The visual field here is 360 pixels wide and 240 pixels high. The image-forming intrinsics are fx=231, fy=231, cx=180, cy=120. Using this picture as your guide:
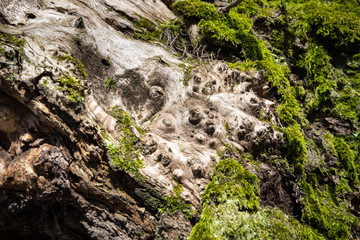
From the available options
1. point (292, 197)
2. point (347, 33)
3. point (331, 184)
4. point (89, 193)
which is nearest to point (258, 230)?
point (292, 197)

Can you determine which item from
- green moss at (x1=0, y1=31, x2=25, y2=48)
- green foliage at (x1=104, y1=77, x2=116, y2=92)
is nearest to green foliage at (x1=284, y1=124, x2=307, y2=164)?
green foliage at (x1=104, y1=77, x2=116, y2=92)

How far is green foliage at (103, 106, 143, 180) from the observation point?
2756 millimetres

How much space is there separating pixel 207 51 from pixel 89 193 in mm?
3370

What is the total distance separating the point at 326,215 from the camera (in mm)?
3570

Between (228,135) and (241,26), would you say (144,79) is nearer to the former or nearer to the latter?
(228,135)

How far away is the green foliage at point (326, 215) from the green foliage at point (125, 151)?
8.54ft

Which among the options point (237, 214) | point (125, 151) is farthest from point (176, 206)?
point (125, 151)

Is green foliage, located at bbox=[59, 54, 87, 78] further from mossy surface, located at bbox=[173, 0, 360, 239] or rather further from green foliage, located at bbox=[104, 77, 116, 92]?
mossy surface, located at bbox=[173, 0, 360, 239]

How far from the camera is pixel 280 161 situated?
11.8 feet

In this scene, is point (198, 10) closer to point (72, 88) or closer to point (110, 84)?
point (110, 84)

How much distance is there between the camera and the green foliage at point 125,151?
2756 mm

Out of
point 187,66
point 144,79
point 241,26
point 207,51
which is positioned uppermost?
point 241,26

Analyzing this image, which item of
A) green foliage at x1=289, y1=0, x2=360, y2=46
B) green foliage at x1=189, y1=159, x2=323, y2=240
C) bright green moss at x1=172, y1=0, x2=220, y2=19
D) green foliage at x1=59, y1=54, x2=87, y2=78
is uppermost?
green foliage at x1=289, y1=0, x2=360, y2=46

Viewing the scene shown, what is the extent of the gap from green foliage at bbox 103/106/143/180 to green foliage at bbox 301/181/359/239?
8.54 feet
